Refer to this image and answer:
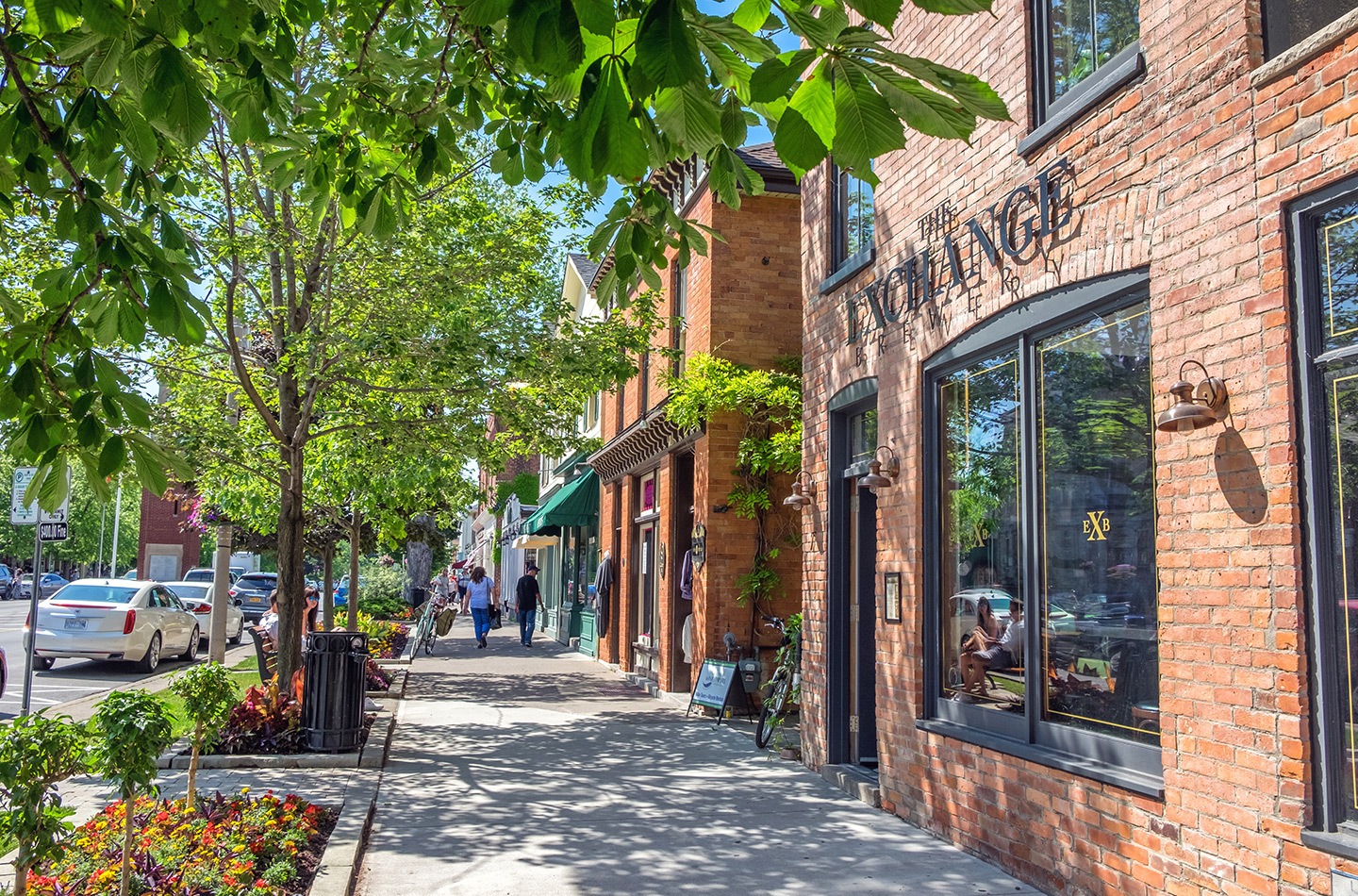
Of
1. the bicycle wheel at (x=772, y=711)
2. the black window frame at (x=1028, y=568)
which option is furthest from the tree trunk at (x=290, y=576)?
the black window frame at (x=1028, y=568)

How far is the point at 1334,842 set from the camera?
411 cm

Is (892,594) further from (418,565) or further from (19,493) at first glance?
(418,565)

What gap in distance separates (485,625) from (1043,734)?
20.0m

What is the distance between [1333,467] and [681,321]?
10.4 meters

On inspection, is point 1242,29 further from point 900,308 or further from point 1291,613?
point 900,308

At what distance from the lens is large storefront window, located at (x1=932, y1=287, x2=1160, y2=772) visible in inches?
220

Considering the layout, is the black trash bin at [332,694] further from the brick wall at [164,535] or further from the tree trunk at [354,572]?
the brick wall at [164,535]

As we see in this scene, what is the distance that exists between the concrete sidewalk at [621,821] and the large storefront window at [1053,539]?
109 centimetres

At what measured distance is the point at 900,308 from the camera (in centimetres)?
808

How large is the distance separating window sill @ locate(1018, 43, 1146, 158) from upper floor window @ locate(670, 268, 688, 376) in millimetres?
8144

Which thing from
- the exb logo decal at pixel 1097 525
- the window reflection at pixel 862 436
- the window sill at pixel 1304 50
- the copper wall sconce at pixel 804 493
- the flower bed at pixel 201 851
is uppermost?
the window sill at pixel 1304 50

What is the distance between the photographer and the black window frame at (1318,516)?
4.25 metres

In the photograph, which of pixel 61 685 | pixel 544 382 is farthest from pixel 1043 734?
pixel 61 685

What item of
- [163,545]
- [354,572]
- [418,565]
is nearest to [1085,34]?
[354,572]
